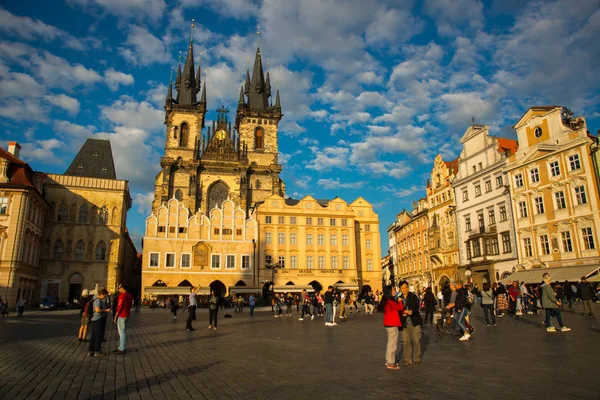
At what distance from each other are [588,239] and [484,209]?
36.6 ft

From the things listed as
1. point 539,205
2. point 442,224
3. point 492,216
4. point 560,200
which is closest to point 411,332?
point 560,200

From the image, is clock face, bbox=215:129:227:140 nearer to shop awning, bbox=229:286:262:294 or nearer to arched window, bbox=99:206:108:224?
arched window, bbox=99:206:108:224

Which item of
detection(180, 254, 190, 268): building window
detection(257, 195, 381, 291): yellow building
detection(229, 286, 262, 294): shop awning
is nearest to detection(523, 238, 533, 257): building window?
detection(257, 195, 381, 291): yellow building

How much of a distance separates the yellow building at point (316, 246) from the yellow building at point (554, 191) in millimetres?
20674

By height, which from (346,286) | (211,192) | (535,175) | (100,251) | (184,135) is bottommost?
(346,286)

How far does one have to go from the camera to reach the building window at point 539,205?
36750 millimetres

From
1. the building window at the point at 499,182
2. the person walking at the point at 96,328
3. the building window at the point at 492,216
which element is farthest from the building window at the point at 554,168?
the person walking at the point at 96,328

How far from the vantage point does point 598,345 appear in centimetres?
1009

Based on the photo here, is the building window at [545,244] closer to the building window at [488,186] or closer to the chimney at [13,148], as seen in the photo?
the building window at [488,186]

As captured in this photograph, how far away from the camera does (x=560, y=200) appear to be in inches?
1390

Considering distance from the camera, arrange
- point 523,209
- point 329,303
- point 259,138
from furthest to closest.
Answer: point 259,138, point 523,209, point 329,303

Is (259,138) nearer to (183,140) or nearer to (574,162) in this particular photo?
(183,140)

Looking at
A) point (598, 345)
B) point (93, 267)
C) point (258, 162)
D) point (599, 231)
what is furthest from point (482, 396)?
point (258, 162)

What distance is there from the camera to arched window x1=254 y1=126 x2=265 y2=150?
234 feet
